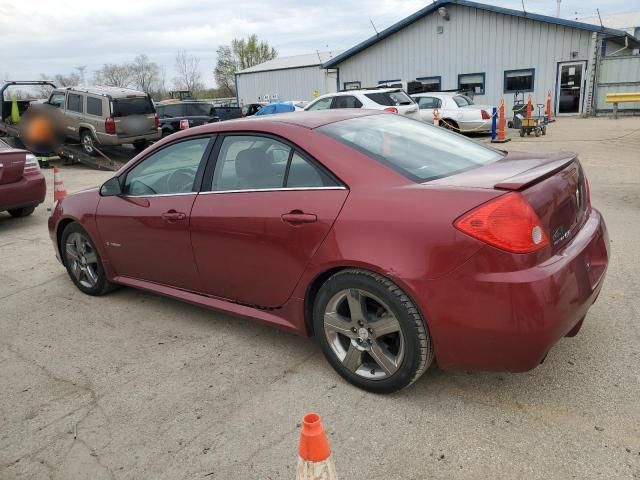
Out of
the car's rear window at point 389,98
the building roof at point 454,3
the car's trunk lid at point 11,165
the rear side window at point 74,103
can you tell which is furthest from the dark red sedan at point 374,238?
the building roof at point 454,3

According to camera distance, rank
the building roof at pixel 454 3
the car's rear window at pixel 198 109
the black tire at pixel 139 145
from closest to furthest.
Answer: the black tire at pixel 139 145
the car's rear window at pixel 198 109
the building roof at pixel 454 3

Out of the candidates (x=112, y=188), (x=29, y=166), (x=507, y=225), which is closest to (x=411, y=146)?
(x=507, y=225)

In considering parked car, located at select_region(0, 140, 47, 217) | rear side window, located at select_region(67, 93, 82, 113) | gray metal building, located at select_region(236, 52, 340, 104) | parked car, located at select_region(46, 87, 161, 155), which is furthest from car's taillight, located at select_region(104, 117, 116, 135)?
gray metal building, located at select_region(236, 52, 340, 104)

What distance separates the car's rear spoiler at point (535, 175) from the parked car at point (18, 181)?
22.6 ft

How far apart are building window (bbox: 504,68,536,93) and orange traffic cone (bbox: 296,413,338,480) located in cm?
2557

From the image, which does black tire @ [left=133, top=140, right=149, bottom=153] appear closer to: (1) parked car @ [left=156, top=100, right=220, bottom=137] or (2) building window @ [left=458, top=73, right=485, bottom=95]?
(1) parked car @ [left=156, top=100, right=220, bottom=137]

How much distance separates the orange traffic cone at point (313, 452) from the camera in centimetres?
160

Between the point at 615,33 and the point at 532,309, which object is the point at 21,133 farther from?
the point at 615,33

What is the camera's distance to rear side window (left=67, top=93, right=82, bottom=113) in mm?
15086

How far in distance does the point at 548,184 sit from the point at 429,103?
15.7 meters

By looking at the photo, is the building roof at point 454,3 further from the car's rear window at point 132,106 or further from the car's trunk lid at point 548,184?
the car's trunk lid at point 548,184

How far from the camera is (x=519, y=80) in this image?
24391mm

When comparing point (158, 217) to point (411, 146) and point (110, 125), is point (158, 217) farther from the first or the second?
point (110, 125)

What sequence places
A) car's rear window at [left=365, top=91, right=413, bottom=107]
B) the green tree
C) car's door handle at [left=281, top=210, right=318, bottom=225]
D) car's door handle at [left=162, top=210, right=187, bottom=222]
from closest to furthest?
car's door handle at [left=281, top=210, right=318, bottom=225]
car's door handle at [left=162, top=210, right=187, bottom=222]
car's rear window at [left=365, top=91, right=413, bottom=107]
the green tree
